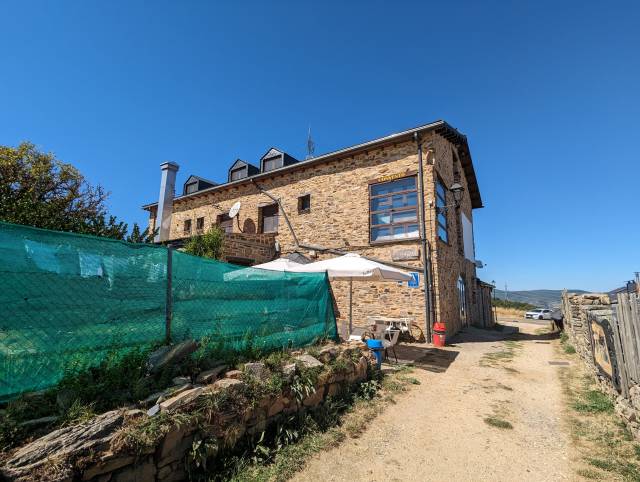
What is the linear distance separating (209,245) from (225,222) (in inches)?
210

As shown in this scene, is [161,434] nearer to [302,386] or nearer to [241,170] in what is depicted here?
[302,386]

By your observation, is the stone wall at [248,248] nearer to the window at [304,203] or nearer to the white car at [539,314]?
the window at [304,203]

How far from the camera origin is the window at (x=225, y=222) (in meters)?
15.9

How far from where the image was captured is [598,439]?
3.64 m

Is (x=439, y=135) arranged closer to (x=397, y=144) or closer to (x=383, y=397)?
(x=397, y=144)

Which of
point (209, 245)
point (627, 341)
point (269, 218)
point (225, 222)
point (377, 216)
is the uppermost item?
point (225, 222)

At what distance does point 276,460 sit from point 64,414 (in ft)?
6.12

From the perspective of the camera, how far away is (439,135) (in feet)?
37.8

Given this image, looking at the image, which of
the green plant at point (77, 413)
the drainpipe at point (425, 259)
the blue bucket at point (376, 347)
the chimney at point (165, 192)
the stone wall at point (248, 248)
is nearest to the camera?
the green plant at point (77, 413)

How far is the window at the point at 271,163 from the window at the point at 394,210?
5.72 meters

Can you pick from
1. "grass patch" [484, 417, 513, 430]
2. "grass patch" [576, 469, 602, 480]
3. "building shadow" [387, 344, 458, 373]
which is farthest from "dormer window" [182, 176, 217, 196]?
"grass patch" [576, 469, 602, 480]

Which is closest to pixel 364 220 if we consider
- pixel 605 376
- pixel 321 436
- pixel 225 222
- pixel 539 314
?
pixel 605 376

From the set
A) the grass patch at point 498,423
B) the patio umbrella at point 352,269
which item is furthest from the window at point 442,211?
the grass patch at point 498,423

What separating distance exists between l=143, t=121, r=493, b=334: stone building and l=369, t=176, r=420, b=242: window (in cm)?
3
